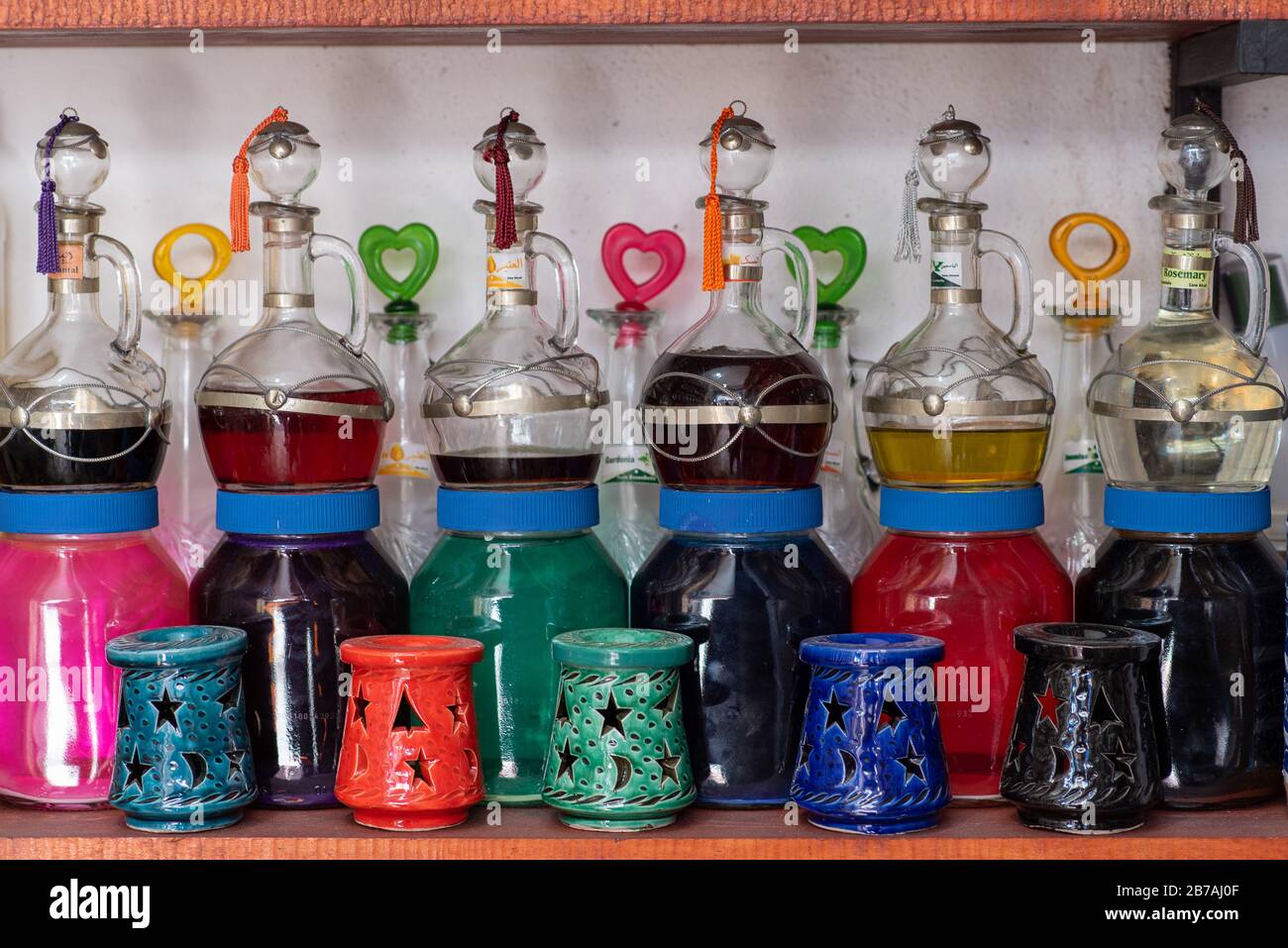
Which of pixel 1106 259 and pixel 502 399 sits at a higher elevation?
pixel 1106 259

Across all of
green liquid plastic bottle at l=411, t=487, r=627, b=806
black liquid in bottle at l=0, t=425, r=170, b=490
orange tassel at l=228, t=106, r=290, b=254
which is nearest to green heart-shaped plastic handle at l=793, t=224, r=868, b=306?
green liquid plastic bottle at l=411, t=487, r=627, b=806

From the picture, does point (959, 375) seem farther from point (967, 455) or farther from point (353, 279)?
point (353, 279)

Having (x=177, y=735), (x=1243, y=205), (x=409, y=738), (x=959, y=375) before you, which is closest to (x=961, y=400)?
(x=959, y=375)

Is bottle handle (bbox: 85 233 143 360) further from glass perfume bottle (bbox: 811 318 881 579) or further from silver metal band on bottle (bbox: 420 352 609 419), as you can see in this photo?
glass perfume bottle (bbox: 811 318 881 579)

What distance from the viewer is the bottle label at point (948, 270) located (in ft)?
3.21

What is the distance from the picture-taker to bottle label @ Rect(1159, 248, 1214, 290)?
3.14ft

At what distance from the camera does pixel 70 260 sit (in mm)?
982

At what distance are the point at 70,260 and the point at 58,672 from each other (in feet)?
0.89

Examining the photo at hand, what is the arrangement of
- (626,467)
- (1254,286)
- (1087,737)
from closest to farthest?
(1087,737)
(1254,286)
(626,467)

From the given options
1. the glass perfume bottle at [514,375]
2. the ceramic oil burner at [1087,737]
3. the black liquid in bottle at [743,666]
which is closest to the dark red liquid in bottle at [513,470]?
the glass perfume bottle at [514,375]

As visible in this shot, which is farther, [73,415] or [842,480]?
[842,480]

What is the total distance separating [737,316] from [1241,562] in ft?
1.17
